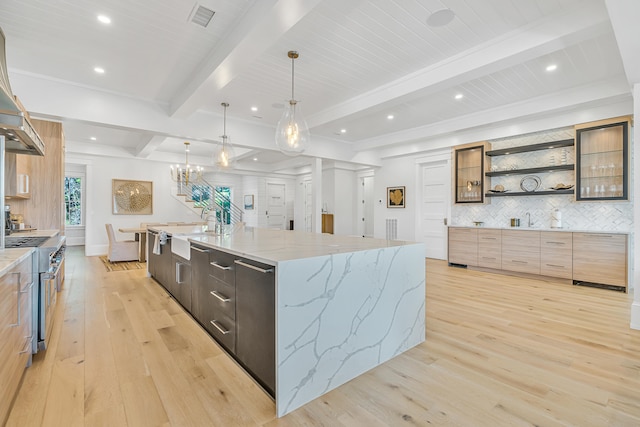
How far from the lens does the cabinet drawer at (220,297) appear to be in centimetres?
215

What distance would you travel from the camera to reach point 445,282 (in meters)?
4.75

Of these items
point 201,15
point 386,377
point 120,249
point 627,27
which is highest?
→ point 201,15

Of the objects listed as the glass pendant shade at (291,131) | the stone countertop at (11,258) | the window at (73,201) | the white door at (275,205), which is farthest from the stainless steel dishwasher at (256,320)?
the window at (73,201)

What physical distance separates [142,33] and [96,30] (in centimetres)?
41

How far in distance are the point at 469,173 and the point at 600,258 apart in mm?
2516

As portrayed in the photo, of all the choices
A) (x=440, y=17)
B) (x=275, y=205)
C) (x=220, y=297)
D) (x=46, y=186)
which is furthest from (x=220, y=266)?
(x=275, y=205)

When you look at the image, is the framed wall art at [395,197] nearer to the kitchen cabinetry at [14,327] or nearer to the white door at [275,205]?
the white door at [275,205]

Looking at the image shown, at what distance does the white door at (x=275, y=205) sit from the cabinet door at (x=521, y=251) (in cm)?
814

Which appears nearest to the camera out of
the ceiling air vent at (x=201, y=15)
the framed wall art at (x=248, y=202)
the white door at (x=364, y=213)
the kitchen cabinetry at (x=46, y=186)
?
the ceiling air vent at (x=201, y=15)

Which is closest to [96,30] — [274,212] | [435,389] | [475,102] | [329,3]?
[329,3]

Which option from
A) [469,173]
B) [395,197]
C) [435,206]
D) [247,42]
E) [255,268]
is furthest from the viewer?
[395,197]

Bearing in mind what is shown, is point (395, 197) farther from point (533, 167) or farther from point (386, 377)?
point (386, 377)

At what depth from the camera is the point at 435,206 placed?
7.26m

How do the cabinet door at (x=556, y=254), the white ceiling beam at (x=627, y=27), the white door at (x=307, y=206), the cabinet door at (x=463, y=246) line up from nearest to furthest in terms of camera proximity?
the white ceiling beam at (x=627, y=27)
the cabinet door at (x=556, y=254)
the cabinet door at (x=463, y=246)
the white door at (x=307, y=206)
